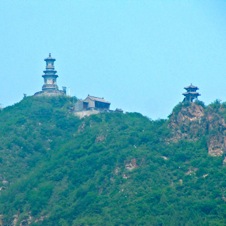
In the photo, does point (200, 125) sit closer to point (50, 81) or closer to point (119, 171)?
point (119, 171)

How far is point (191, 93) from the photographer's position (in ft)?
409

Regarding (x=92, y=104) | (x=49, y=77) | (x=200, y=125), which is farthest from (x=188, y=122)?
(x=49, y=77)

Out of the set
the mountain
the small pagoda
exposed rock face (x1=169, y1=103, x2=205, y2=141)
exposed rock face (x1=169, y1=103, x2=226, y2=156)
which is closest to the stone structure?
the mountain

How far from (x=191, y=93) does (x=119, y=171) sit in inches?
560

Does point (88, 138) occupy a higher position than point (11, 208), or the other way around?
point (88, 138)

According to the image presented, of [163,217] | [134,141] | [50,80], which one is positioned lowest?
[163,217]

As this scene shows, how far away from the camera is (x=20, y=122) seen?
131 metres

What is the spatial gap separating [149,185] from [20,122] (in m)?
24.0

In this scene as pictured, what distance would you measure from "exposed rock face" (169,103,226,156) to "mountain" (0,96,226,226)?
9 cm

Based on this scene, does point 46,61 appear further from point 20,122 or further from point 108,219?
point 108,219

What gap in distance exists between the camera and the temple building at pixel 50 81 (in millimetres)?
141000

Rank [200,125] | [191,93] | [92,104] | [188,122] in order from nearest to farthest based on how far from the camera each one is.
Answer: [200,125]
[188,122]
[191,93]
[92,104]

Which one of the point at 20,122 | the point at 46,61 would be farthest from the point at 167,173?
the point at 46,61

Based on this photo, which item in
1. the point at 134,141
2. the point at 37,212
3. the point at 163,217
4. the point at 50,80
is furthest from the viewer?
the point at 50,80
